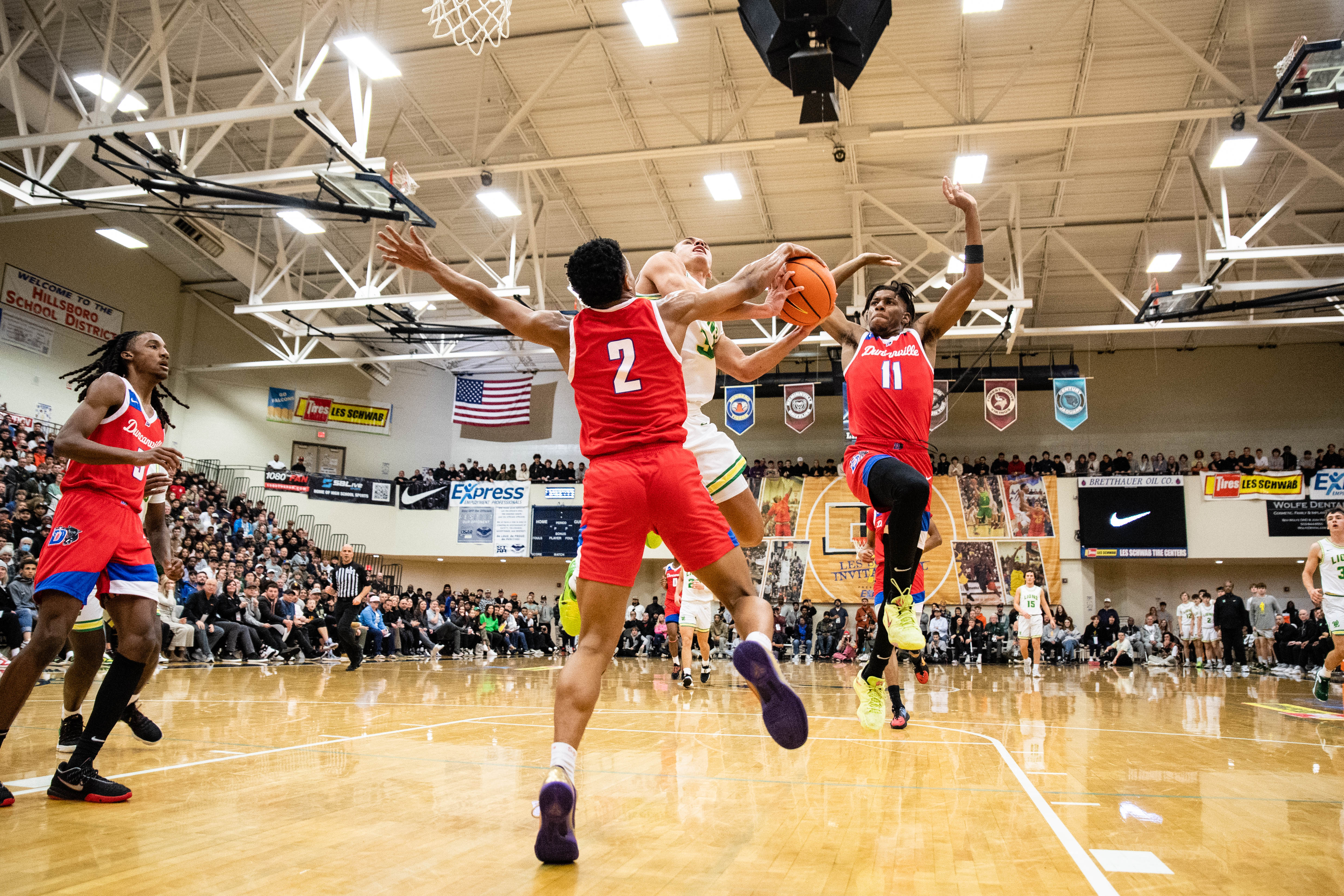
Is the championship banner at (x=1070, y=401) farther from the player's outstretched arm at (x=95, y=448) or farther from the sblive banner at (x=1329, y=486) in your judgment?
the player's outstretched arm at (x=95, y=448)

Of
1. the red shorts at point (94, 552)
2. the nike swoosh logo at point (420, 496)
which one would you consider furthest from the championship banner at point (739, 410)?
the red shorts at point (94, 552)

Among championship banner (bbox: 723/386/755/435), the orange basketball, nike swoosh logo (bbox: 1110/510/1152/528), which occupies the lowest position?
the orange basketball

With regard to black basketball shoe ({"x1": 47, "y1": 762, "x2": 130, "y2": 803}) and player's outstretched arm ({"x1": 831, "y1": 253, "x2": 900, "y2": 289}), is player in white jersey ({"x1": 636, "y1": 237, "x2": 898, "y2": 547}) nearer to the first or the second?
player's outstretched arm ({"x1": 831, "y1": 253, "x2": 900, "y2": 289})

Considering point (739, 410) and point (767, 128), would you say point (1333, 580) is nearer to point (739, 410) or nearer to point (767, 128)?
point (767, 128)

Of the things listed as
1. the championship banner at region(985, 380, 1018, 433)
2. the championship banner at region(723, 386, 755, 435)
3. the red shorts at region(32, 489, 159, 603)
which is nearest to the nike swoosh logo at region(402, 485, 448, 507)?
the championship banner at region(723, 386, 755, 435)

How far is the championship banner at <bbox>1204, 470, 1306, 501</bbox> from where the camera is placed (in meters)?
22.3

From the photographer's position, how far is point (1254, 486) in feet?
74.5

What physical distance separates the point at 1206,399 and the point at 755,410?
13.7m

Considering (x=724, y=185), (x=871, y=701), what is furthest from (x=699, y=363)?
(x=724, y=185)

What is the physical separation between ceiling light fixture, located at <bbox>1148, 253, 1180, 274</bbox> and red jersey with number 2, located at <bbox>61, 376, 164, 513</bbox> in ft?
65.7

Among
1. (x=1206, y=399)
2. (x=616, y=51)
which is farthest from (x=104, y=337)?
(x=1206, y=399)

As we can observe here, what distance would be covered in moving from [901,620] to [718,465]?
1.40 meters

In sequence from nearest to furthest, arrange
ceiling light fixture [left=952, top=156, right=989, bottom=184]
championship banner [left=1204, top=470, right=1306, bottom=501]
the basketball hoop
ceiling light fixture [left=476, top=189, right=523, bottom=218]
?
1. the basketball hoop
2. ceiling light fixture [left=952, top=156, right=989, bottom=184]
3. ceiling light fixture [left=476, top=189, right=523, bottom=218]
4. championship banner [left=1204, top=470, right=1306, bottom=501]

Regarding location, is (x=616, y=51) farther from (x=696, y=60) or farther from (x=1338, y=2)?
(x=1338, y=2)
